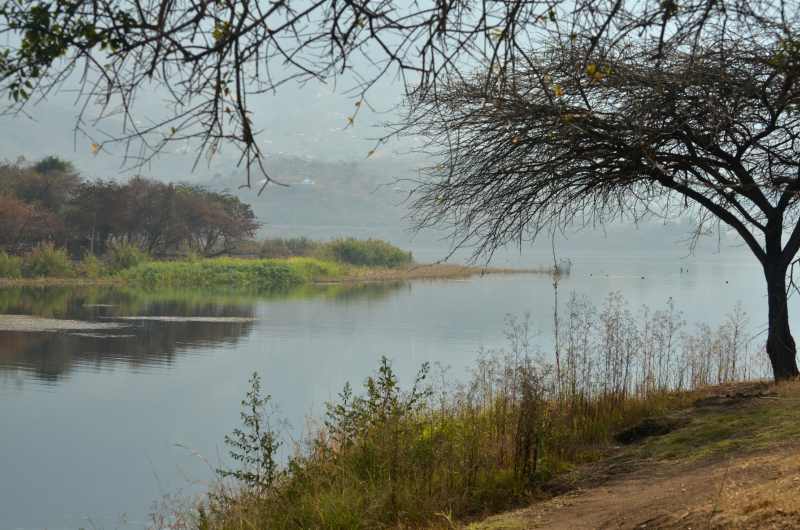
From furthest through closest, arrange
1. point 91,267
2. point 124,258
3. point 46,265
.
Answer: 1. point 124,258
2. point 91,267
3. point 46,265

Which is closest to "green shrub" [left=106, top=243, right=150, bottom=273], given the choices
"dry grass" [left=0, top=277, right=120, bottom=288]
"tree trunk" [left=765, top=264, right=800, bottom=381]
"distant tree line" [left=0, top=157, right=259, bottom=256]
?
"distant tree line" [left=0, top=157, right=259, bottom=256]

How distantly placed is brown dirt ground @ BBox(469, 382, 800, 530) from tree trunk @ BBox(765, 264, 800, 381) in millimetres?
3689

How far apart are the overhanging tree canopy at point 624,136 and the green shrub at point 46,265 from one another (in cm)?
3224

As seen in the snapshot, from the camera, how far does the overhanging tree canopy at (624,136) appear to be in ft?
28.5

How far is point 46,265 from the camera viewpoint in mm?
39438

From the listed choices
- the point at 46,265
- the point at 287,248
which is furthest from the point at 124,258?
the point at 287,248

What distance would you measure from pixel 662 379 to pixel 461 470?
18.9 feet

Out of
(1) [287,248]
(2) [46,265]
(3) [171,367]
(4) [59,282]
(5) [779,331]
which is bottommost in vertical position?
(3) [171,367]

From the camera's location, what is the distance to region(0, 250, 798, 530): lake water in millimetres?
10672

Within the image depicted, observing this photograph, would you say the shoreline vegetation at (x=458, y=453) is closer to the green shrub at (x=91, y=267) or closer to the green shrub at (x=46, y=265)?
the green shrub at (x=46, y=265)

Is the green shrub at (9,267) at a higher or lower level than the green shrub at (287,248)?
lower

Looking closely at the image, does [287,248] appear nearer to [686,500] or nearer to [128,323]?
[128,323]

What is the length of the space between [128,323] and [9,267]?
15.9m

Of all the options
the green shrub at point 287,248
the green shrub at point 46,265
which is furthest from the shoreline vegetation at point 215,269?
the green shrub at point 287,248
